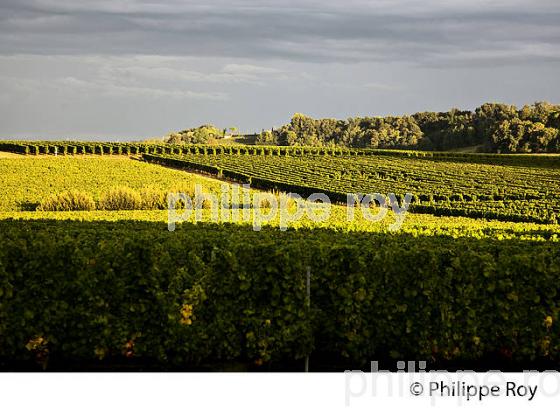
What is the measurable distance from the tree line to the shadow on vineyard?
94.2 meters

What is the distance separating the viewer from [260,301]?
11375mm

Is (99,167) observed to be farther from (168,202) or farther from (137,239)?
(137,239)

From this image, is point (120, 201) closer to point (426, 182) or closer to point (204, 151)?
point (426, 182)

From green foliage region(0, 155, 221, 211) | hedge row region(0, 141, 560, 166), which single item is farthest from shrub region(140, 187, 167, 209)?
hedge row region(0, 141, 560, 166)

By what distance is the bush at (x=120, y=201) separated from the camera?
115ft

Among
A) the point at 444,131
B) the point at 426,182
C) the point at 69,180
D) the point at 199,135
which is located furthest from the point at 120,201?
the point at 199,135

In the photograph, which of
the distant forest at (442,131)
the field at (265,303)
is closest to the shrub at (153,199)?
the field at (265,303)

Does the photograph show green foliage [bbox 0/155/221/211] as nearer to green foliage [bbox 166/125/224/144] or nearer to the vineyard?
the vineyard

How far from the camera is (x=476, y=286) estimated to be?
11344mm

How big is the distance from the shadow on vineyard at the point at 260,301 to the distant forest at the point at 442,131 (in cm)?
9413

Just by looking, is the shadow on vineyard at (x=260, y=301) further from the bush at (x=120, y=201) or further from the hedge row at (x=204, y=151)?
the hedge row at (x=204, y=151)

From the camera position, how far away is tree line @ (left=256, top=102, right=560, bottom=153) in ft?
336
